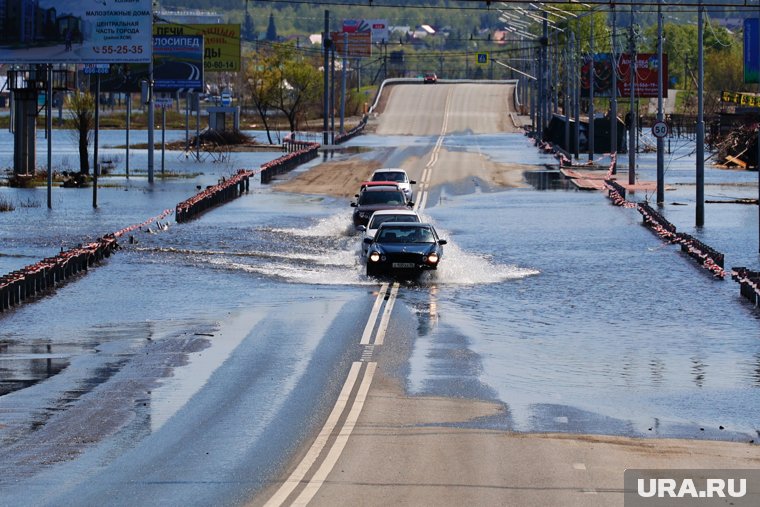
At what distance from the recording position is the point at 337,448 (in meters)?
15.7

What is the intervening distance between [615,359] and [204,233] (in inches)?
973

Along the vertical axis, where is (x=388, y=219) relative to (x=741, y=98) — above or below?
below

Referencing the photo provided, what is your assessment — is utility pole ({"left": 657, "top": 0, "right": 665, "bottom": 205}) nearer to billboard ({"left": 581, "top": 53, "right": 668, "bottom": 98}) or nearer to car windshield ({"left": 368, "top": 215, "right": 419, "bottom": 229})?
car windshield ({"left": 368, "top": 215, "right": 419, "bottom": 229})

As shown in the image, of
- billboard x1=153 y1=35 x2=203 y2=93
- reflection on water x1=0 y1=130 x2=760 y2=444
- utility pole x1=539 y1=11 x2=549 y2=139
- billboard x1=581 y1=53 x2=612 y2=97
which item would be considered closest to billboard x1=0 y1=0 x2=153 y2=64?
reflection on water x1=0 y1=130 x2=760 y2=444

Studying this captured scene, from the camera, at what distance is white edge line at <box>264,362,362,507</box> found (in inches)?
532

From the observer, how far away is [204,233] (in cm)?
4566

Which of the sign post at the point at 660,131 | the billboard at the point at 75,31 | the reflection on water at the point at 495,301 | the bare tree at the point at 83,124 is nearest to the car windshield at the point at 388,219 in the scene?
the reflection on water at the point at 495,301

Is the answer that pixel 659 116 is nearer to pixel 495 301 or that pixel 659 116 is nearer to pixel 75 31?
pixel 75 31

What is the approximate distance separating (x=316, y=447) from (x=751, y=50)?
53.0m

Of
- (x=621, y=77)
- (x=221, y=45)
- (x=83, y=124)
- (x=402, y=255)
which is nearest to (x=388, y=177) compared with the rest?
(x=402, y=255)

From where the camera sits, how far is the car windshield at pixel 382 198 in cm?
4503

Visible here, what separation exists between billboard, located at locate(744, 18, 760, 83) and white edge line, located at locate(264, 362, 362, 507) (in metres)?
45.8

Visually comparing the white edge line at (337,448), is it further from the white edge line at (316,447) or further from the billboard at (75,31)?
the billboard at (75,31)

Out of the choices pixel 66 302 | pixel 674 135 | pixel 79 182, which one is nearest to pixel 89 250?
pixel 66 302
